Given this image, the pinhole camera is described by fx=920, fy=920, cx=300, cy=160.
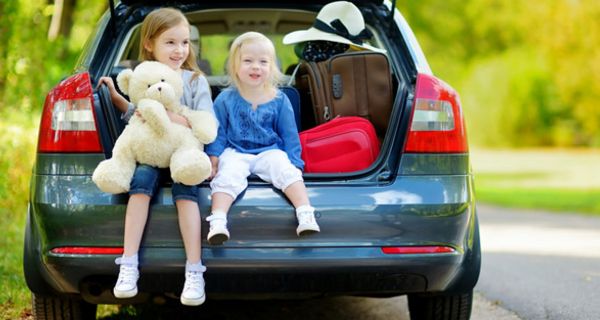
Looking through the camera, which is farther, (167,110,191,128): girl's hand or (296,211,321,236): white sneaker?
(167,110,191,128): girl's hand

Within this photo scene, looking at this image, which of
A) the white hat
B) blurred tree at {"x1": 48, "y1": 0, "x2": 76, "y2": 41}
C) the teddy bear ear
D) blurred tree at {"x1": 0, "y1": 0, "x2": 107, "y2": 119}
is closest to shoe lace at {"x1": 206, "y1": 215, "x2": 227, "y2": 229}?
the teddy bear ear

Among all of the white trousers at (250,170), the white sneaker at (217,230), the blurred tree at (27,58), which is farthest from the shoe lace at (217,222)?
the blurred tree at (27,58)

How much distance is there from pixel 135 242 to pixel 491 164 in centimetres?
2612

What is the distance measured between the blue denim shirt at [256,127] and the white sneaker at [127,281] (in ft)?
2.09

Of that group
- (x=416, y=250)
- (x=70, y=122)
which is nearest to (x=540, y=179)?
(x=416, y=250)

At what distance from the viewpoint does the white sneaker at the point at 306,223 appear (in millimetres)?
3398

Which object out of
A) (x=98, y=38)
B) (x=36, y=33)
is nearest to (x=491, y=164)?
(x=36, y=33)

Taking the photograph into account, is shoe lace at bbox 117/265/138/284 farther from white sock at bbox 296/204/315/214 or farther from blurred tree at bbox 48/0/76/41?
blurred tree at bbox 48/0/76/41

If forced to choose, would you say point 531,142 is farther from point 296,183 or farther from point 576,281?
point 296,183

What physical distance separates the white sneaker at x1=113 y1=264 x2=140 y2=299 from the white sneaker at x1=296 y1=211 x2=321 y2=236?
634 mm

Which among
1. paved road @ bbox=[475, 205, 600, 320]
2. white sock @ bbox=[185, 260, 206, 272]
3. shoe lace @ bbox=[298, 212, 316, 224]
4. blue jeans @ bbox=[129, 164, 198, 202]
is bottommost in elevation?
paved road @ bbox=[475, 205, 600, 320]

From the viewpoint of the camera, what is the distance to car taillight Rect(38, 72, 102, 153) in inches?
142

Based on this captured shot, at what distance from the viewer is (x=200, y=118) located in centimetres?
369

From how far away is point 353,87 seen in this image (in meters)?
4.27
